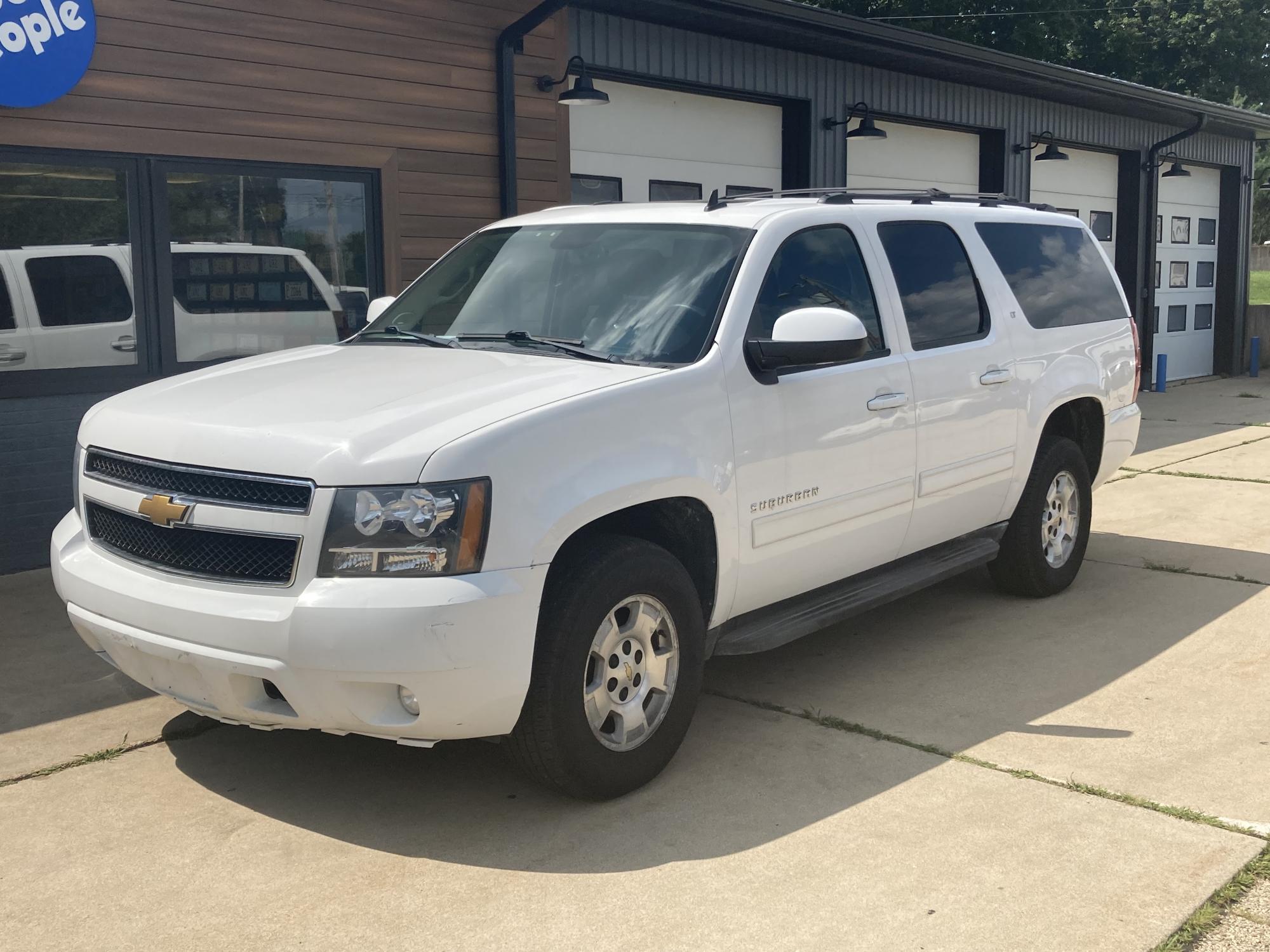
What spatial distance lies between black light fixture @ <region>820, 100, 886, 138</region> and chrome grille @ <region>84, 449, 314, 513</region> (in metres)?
9.73

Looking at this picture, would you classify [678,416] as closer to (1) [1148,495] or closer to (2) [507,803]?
(2) [507,803]

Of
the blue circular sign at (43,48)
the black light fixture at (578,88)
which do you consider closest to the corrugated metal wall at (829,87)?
the black light fixture at (578,88)

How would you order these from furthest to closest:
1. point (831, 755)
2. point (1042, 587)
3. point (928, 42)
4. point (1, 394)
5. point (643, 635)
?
point (928, 42) < point (1, 394) < point (1042, 587) < point (831, 755) < point (643, 635)

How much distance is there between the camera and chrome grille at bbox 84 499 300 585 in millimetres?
3695

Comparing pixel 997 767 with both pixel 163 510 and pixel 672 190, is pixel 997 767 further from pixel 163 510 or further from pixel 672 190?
pixel 672 190

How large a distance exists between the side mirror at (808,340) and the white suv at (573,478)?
0.05 feet

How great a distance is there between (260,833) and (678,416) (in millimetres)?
1831

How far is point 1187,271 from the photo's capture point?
19734 mm

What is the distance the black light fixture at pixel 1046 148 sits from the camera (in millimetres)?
15578

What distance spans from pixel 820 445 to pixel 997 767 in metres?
1.29

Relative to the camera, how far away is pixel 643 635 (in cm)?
417

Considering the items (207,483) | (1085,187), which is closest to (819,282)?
(207,483)

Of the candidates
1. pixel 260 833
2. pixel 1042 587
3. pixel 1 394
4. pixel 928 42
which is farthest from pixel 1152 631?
pixel 928 42

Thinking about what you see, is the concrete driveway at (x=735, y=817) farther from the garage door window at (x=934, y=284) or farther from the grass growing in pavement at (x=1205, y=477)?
the grass growing in pavement at (x=1205, y=477)
